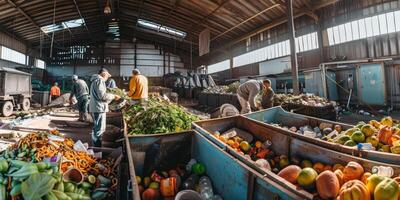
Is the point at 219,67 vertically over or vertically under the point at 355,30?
over

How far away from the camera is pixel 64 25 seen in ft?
60.2

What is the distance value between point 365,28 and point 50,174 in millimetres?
13347

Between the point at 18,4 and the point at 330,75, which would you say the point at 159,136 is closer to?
the point at 330,75

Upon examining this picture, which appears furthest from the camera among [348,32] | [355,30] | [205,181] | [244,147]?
[348,32]

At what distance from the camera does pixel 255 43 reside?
702 inches

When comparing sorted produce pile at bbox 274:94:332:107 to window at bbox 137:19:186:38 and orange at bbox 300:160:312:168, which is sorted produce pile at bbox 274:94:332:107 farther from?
window at bbox 137:19:186:38

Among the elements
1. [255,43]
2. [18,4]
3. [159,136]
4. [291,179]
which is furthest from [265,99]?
[18,4]

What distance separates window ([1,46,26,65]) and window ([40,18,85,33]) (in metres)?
2.80

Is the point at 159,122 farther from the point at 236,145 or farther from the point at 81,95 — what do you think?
the point at 81,95

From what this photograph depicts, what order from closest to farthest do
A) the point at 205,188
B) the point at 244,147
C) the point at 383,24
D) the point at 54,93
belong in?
the point at 205,188, the point at 244,147, the point at 383,24, the point at 54,93

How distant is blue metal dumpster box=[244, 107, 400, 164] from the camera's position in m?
2.00

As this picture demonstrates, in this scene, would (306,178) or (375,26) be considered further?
(375,26)

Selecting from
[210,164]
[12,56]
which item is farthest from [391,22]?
[12,56]

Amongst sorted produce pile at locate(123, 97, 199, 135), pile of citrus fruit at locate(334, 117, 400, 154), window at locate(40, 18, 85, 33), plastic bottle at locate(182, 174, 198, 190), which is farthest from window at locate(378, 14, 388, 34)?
window at locate(40, 18, 85, 33)
